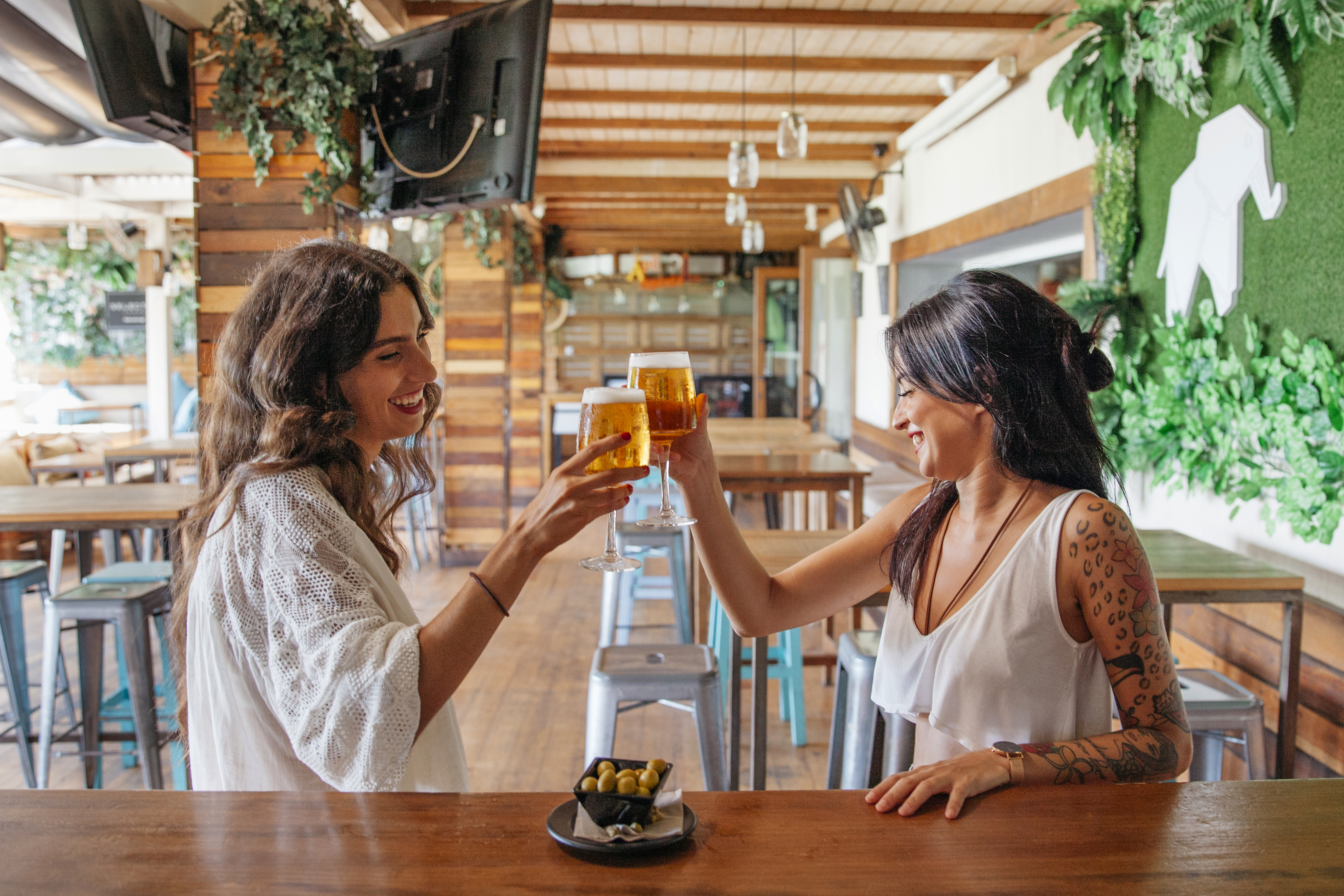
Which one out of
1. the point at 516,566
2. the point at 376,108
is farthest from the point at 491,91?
the point at 516,566

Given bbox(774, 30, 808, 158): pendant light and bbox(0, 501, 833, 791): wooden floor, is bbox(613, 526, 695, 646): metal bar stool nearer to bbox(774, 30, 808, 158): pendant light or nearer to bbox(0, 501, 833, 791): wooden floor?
bbox(0, 501, 833, 791): wooden floor

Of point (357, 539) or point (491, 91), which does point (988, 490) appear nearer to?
point (357, 539)

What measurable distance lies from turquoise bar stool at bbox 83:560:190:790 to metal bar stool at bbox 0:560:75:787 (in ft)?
0.61

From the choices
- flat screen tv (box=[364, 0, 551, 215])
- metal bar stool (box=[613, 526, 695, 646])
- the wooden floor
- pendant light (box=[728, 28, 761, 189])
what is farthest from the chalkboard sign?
flat screen tv (box=[364, 0, 551, 215])

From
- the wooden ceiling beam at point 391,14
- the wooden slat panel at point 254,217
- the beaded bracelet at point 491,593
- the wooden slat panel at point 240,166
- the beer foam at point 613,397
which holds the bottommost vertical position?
the beaded bracelet at point 491,593

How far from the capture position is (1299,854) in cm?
93

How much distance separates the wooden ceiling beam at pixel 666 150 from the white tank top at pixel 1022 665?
640 cm

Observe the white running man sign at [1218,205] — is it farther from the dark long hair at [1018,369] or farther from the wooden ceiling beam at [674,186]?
the wooden ceiling beam at [674,186]

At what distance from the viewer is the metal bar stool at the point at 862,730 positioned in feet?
7.21

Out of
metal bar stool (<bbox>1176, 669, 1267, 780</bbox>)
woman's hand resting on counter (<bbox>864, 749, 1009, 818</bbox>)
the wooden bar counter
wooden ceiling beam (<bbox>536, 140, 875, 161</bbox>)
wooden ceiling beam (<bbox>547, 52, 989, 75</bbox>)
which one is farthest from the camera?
wooden ceiling beam (<bbox>536, 140, 875, 161</bbox>)

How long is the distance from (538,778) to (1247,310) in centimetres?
274

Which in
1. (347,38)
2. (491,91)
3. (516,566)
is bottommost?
(516,566)

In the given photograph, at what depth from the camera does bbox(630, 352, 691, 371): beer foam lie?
1.35 meters

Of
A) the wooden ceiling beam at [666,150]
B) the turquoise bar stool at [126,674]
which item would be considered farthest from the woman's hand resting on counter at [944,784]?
the wooden ceiling beam at [666,150]
